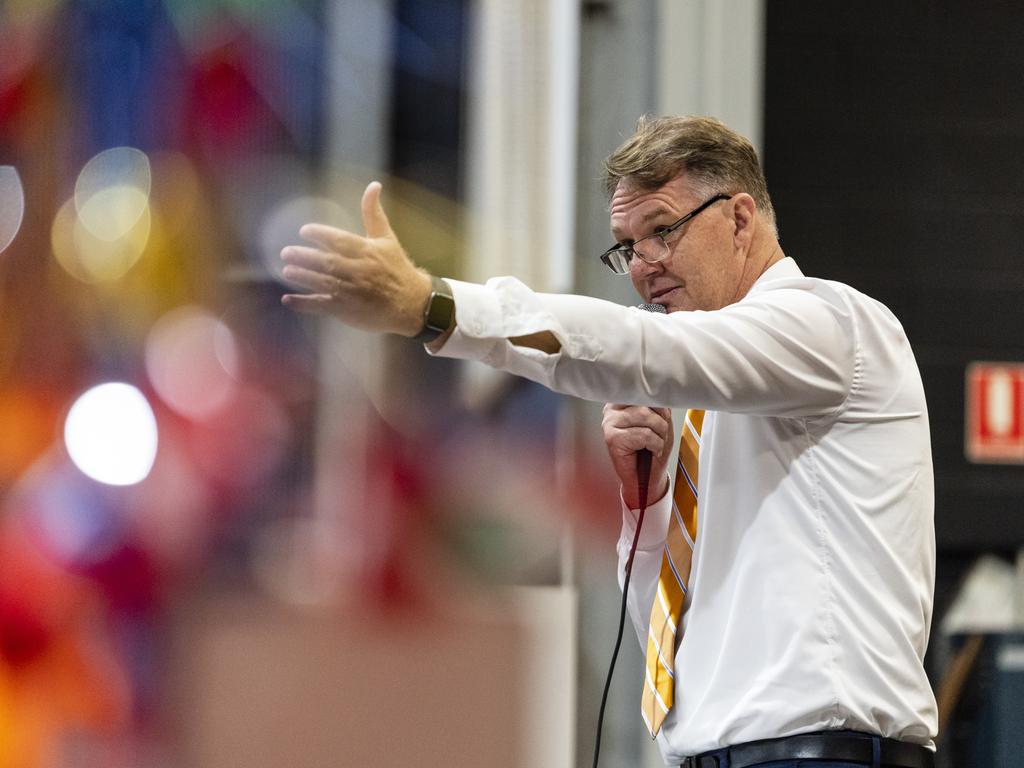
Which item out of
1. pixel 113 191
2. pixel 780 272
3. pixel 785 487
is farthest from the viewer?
pixel 113 191

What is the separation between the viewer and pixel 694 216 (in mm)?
1419

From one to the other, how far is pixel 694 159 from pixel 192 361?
171 cm

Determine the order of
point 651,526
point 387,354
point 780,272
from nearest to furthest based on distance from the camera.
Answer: point 780,272
point 651,526
point 387,354

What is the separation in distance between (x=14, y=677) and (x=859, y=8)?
2656 mm

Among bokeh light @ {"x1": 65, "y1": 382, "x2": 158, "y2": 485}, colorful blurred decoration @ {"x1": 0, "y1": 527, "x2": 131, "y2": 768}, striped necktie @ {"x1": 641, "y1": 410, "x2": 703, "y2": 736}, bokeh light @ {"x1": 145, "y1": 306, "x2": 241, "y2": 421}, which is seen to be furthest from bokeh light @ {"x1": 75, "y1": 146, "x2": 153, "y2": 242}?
striped necktie @ {"x1": 641, "y1": 410, "x2": 703, "y2": 736}

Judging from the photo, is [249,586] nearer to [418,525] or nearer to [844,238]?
[418,525]

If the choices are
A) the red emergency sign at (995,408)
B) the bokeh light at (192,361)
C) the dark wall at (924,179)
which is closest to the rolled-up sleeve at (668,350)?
the bokeh light at (192,361)

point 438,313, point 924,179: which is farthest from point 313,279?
point 924,179

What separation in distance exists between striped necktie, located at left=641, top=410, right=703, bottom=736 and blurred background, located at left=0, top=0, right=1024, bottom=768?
0.71m

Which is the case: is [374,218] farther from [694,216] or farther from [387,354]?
[387,354]

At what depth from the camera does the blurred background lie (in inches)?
91.7

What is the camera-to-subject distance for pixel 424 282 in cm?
110

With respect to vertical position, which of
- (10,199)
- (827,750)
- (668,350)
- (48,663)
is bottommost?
(48,663)

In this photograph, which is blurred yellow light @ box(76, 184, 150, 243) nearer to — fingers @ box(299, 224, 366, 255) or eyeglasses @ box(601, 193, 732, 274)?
eyeglasses @ box(601, 193, 732, 274)
